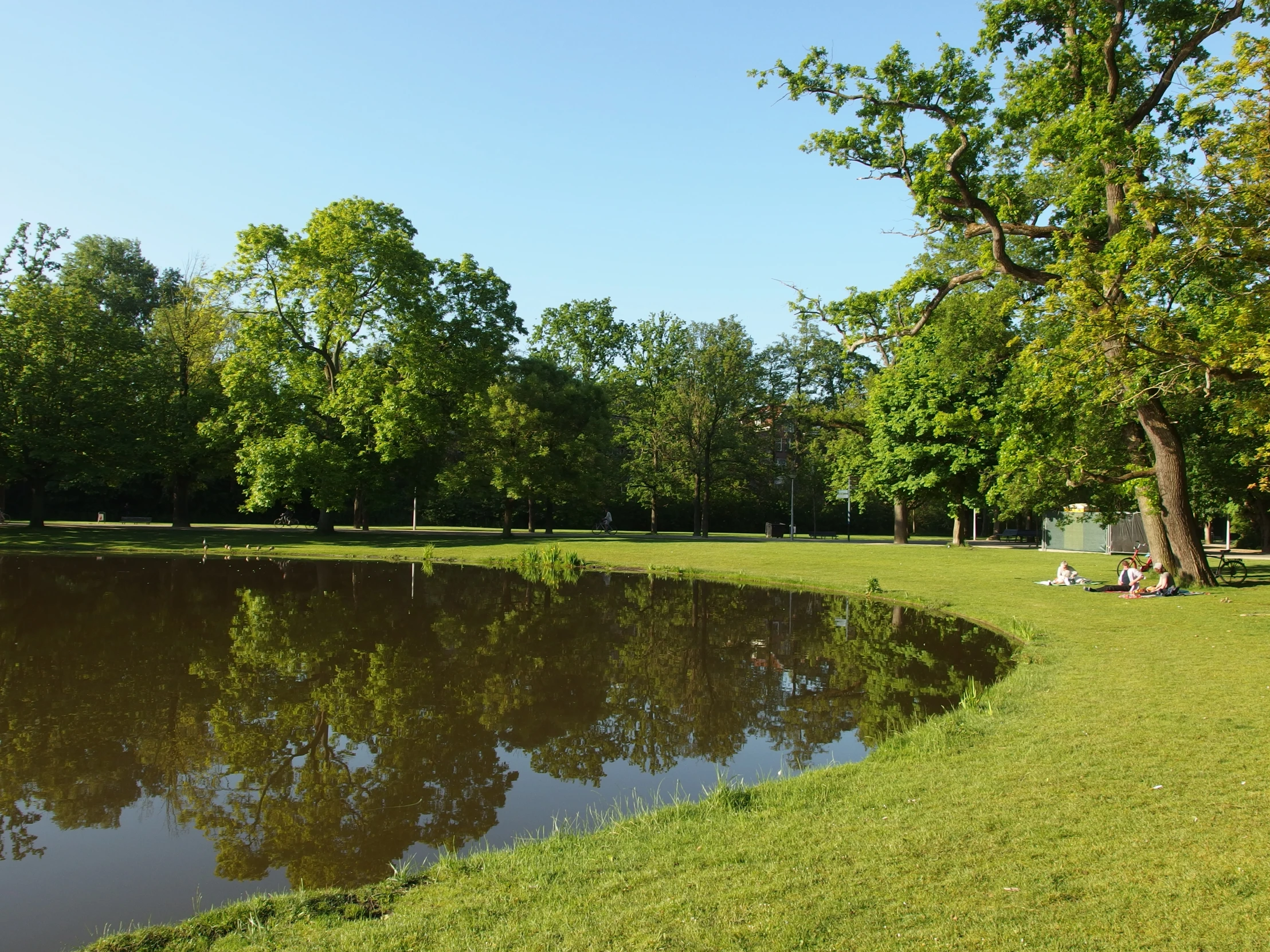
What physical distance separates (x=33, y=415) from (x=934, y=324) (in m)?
36.6

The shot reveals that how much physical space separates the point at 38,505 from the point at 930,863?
42740mm

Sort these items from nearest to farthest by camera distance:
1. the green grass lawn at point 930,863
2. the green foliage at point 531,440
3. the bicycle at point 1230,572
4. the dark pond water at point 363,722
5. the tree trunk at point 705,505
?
the green grass lawn at point 930,863, the dark pond water at point 363,722, the bicycle at point 1230,572, the green foliage at point 531,440, the tree trunk at point 705,505

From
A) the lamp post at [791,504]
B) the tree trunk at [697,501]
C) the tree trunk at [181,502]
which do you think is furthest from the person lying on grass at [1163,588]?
the tree trunk at [181,502]

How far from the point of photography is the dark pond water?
603 cm

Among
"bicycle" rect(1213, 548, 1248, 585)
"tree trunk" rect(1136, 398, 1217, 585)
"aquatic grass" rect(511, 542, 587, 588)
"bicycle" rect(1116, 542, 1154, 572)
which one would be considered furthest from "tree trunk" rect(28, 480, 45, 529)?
"bicycle" rect(1213, 548, 1248, 585)

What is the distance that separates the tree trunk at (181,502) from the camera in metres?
42.5

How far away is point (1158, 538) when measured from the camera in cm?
2144

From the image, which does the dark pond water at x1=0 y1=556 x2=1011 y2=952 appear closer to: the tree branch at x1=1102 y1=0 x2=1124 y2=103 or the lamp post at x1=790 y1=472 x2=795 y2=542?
the tree branch at x1=1102 y1=0 x2=1124 y2=103

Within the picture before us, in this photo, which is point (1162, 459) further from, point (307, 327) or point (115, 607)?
point (307, 327)

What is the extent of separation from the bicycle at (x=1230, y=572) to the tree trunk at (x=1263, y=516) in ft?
51.7

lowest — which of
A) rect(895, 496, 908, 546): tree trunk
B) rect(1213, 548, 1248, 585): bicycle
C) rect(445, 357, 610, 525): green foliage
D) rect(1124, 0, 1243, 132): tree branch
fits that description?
rect(1213, 548, 1248, 585): bicycle

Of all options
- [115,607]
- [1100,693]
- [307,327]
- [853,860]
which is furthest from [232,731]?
[307,327]

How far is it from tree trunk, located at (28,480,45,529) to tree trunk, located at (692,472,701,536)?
108 feet

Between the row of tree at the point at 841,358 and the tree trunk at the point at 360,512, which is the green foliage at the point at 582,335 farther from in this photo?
the tree trunk at the point at 360,512
